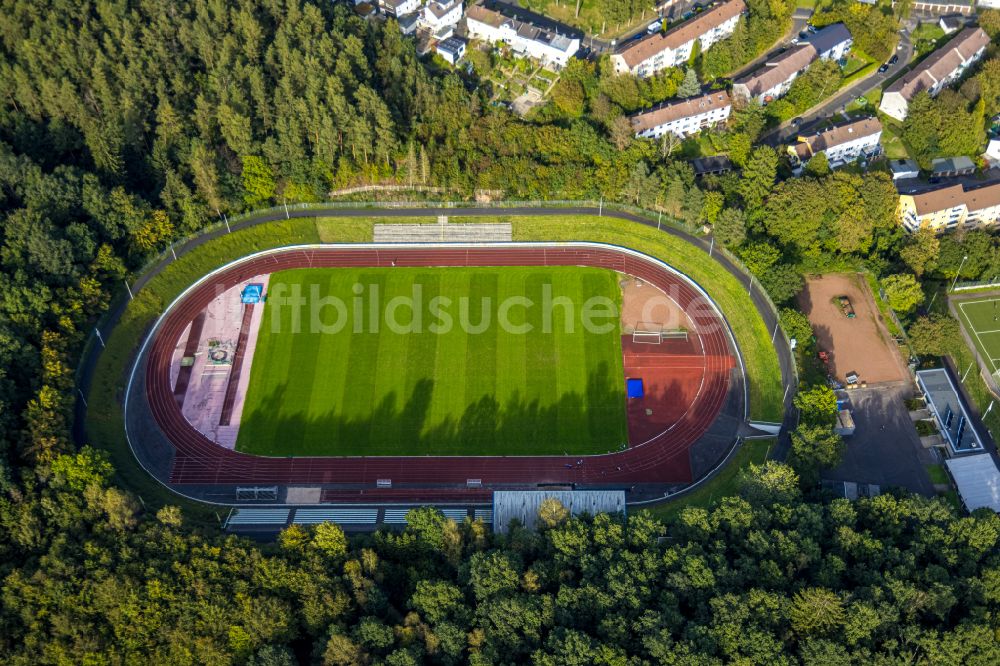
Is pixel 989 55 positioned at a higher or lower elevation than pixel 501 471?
higher

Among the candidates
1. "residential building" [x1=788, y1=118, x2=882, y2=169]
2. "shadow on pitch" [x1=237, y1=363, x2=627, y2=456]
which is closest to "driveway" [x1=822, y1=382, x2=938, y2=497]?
"shadow on pitch" [x1=237, y1=363, x2=627, y2=456]

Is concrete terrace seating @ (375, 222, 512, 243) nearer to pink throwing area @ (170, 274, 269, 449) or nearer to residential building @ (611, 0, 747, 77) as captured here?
pink throwing area @ (170, 274, 269, 449)

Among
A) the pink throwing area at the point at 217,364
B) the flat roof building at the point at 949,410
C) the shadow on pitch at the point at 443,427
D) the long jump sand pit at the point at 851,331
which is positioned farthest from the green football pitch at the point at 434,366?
the flat roof building at the point at 949,410

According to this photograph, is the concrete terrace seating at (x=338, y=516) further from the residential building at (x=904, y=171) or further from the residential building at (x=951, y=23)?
the residential building at (x=951, y=23)

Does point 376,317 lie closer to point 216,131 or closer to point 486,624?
point 216,131

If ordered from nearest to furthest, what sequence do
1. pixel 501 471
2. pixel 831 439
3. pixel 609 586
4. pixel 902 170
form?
1. pixel 609 586
2. pixel 831 439
3. pixel 501 471
4. pixel 902 170

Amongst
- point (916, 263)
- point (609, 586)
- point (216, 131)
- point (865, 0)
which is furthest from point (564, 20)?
point (609, 586)

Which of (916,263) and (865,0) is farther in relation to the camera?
(865,0)

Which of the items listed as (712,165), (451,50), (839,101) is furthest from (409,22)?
(839,101)
